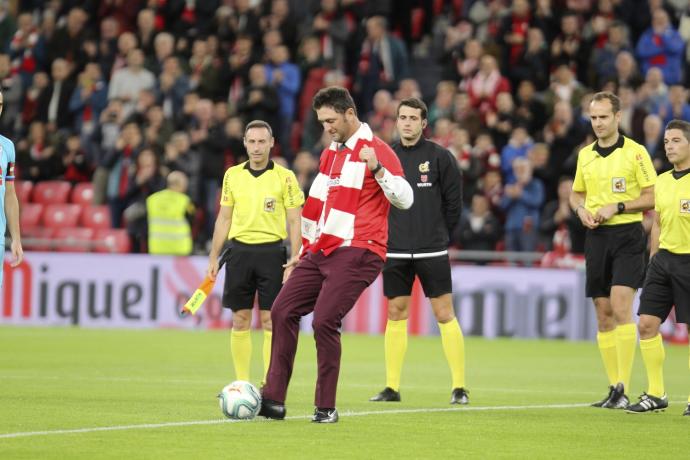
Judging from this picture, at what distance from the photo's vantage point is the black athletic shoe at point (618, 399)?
41.5 ft

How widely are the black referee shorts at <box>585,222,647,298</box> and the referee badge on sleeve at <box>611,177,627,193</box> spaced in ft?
0.98

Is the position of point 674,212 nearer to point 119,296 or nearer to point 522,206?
point 522,206

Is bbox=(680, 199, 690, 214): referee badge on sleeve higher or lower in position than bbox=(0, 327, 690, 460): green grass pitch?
higher

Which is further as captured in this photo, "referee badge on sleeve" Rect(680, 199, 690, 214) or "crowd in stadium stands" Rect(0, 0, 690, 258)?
"crowd in stadium stands" Rect(0, 0, 690, 258)

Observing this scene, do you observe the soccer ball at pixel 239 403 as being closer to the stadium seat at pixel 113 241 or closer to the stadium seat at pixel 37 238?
the stadium seat at pixel 113 241

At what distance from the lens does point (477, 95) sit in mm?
25094

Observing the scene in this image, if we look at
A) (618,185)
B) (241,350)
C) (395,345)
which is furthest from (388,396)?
(618,185)

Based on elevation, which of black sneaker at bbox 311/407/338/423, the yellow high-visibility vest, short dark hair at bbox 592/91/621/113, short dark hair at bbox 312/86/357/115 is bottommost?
black sneaker at bbox 311/407/338/423

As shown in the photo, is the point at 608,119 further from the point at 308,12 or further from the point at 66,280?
the point at 308,12

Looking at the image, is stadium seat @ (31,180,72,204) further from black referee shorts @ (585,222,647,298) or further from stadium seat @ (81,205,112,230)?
black referee shorts @ (585,222,647,298)

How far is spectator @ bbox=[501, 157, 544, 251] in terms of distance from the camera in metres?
23.5

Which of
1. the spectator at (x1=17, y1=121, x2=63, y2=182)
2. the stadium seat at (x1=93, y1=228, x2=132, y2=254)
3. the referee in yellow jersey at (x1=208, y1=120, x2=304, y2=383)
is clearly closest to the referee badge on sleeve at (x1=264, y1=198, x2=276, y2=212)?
the referee in yellow jersey at (x1=208, y1=120, x2=304, y2=383)

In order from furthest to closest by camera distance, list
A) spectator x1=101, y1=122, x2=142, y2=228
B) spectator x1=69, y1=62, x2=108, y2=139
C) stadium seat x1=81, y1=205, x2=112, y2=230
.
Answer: spectator x1=69, y1=62, x2=108, y2=139, stadium seat x1=81, y1=205, x2=112, y2=230, spectator x1=101, y1=122, x2=142, y2=228

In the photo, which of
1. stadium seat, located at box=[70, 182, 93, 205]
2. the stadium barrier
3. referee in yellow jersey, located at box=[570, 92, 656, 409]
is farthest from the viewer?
stadium seat, located at box=[70, 182, 93, 205]
